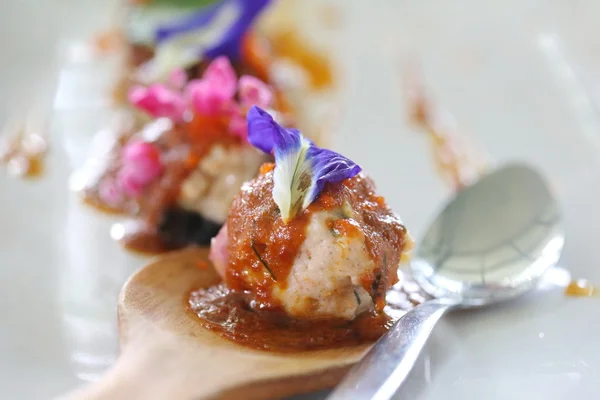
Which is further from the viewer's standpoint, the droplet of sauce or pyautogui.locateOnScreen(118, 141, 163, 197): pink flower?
pyautogui.locateOnScreen(118, 141, 163, 197): pink flower

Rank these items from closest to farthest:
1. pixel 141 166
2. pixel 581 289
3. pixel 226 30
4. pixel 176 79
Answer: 1. pixel 581 289
2. pixel 141 166
3. pixel 176 79
4. pixel 226 30

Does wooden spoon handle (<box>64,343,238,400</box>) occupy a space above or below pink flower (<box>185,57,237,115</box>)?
below

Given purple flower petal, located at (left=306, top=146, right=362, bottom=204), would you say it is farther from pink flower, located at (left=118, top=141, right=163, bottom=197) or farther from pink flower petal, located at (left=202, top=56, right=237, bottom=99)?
pink flower, located at (left=118, top=141, right=163, bottom=197)

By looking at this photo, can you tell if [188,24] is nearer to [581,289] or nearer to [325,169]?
[325,169]

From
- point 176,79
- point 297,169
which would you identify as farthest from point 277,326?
point 176,79

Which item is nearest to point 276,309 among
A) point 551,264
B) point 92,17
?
point 551,264

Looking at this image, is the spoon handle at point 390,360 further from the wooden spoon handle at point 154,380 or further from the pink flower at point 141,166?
the pink flower at point 141,166

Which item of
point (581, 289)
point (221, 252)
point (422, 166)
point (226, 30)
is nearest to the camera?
point (221, 252)

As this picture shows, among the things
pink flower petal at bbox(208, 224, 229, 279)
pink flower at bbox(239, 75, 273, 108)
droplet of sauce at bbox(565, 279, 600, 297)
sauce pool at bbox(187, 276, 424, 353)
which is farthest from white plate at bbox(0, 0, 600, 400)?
pink flower at bbox(239, 75, 273, 108)
